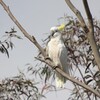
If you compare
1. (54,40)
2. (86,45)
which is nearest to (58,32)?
(54,40)

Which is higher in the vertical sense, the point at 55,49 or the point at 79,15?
the point at 55,49

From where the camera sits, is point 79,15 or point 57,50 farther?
point 57,50

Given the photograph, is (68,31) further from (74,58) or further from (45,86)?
(45,86)

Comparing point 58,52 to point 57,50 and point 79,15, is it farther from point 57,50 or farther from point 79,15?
point 79,15

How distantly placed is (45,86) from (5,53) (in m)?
0.60

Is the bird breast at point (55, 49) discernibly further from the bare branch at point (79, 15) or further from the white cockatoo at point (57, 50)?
the bare branch at point (79, 15)

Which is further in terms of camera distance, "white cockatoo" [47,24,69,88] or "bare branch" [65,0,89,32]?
"white cockatoo" [47,24,69,88]

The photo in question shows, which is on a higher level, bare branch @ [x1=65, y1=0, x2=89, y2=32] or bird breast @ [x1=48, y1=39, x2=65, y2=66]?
bird breast @ [x1=48, y1=39, x2=65, y2=66]

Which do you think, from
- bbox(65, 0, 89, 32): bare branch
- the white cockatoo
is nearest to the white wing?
the white cockatoo

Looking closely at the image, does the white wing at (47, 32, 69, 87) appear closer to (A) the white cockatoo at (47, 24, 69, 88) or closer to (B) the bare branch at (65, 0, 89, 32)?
(A) the white cockatoo at (47, 24, 69, 88)

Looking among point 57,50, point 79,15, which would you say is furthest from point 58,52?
point 79,15

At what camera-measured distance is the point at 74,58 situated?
11.8 feet

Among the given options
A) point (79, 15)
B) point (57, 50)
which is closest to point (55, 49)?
point (57, 50)

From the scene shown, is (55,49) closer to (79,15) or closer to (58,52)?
(58,52)
